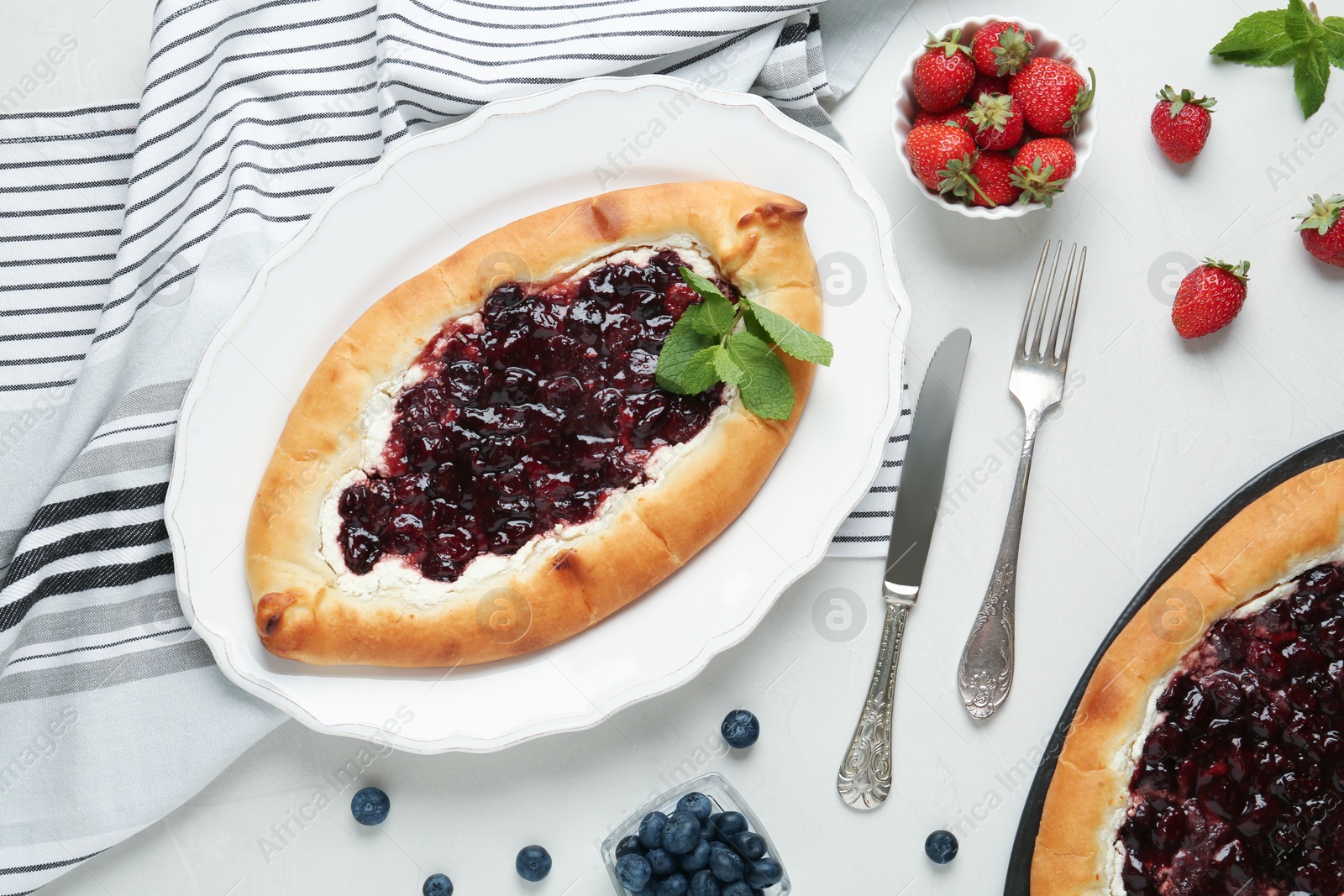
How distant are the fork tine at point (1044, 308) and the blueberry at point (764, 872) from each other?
202 cm

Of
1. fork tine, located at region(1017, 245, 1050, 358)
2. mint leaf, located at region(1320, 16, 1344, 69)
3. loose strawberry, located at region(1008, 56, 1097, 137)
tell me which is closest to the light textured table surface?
fork tine, located at region(1017, 245, 1050, 358)

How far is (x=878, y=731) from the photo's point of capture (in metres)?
3.30

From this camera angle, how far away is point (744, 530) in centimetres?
318

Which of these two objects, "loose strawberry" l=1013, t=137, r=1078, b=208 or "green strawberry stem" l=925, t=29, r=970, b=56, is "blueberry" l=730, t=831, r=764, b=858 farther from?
"green strawberry stem" l=925, t=29, r=970, b=56

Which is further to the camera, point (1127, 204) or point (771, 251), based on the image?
point (1127, 204)

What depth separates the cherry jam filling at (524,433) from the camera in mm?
3049

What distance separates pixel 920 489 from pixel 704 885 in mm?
1560

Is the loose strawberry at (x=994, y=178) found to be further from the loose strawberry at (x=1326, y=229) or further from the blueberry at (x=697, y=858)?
the blueberry at (x=697, y=858)

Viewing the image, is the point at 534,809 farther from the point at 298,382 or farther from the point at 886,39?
the point at 886,39

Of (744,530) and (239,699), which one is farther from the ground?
(744,530)

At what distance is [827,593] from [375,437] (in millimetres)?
1705

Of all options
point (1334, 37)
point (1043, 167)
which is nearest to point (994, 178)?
point (1043, 167)

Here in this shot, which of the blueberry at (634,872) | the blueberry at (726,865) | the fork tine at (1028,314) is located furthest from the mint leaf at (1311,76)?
the blueberry at (634,872)

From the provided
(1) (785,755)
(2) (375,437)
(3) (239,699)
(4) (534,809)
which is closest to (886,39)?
(2) (375,437)
